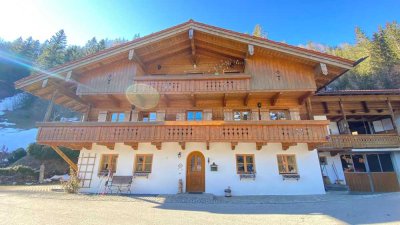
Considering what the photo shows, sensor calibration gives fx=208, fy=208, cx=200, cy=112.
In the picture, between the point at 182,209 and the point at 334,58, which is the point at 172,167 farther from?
the point at 334,58

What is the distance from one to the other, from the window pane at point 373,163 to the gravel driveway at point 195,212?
957cm

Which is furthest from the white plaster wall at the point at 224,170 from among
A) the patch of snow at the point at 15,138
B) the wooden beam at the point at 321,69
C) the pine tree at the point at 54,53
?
the pine tree at the point at 54,53

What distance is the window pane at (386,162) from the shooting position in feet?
53.5

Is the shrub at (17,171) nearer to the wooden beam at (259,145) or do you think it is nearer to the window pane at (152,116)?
the window pane at (152,116)

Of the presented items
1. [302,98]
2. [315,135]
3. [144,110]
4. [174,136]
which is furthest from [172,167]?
[302,98]

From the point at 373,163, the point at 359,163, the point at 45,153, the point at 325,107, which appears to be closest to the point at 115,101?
the point at 325,107

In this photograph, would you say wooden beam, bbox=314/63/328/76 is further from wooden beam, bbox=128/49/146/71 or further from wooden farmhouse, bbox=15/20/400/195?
wooden beam, bbox=128/49/146/71

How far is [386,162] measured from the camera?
16453 mm

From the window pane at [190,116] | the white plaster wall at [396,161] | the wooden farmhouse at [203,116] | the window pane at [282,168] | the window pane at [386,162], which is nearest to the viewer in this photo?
the wooden farmhouse at [203,116]

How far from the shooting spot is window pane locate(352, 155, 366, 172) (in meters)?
16.5

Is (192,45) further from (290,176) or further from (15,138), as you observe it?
(15,138)

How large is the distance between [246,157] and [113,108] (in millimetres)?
9607

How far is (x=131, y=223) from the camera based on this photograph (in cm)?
647

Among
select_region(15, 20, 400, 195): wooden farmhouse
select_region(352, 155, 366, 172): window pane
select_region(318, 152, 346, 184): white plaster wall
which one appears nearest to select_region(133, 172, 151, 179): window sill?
select_region(15, 20, 400, 195): wooden farmhouse
